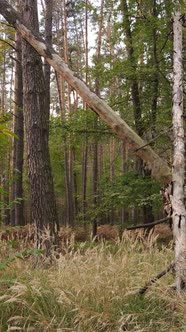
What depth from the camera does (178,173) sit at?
3943mm

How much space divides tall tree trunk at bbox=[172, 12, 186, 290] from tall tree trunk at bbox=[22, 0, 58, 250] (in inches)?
98.3

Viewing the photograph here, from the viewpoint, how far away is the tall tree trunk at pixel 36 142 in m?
6.05

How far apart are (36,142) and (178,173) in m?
2.93

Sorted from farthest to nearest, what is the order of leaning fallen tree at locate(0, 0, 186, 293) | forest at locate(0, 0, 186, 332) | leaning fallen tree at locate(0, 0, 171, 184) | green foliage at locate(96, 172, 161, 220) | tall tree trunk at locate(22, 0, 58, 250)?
green foliage at locate(96, 172, 161, 220) → tall tree trunk at locate(22, 0, 58, 250) → leaning fallen tree at locate(0, 0, 171, 184) → leaning fallen tree at locate(0, 0, 186, 293) → forest at locate(0, 0, 186, 332)

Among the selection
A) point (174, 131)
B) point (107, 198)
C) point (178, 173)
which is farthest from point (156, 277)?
point (107, 198)

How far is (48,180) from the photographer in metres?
6.13

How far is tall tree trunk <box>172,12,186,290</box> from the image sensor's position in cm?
351

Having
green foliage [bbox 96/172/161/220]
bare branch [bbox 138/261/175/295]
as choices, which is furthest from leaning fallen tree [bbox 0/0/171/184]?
green foliage [bbox 96/172/161/220]

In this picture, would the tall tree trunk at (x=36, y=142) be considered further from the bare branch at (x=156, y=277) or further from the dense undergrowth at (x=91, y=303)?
the bare branch at (x=156, y=277)

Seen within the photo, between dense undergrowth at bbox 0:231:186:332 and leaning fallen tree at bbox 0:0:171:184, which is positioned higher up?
leaning fallen tree at bbox 0:0:171:184

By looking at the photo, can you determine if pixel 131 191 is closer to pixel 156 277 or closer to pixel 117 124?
pixel 117 124

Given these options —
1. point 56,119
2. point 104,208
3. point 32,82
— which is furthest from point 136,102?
point 32,82

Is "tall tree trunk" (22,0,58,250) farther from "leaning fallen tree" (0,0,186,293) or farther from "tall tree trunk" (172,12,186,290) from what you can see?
"tall tree trunk" (172,12,186,290)

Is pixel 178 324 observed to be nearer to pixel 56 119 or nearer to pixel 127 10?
pixel 56 119
